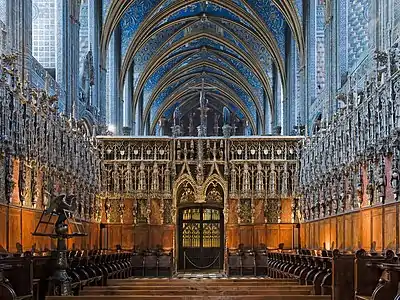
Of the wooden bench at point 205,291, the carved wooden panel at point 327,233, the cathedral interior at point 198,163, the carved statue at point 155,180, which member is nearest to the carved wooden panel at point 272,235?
the cathedral interior at point 198,163

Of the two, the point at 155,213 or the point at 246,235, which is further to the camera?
the point at 246,235

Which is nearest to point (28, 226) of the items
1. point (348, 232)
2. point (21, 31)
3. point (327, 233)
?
point (21, 31)

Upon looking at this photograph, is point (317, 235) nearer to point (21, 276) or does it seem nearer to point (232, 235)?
point (232, 235)

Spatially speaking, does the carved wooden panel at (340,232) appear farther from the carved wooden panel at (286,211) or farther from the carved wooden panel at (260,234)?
the carved wooden panel at (260,234)

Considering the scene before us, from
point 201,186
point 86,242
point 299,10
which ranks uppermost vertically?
point 299,10

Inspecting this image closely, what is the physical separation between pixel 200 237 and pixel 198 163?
5.54 m

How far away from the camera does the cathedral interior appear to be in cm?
1816

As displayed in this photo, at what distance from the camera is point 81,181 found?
1162 inches

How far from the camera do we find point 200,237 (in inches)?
1497

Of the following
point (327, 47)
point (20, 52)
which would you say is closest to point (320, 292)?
point (20, 52)

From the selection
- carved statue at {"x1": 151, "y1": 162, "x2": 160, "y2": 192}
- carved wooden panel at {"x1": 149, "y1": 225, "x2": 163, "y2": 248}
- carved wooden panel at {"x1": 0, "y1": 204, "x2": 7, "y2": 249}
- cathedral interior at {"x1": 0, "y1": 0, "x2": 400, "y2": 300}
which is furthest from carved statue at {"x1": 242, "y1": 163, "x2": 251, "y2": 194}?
carved wooden panel at {"x1": 0, "y1": 204, "x2": 7, "y2": 249}

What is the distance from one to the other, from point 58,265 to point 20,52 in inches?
405

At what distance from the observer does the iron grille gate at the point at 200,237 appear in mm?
37812

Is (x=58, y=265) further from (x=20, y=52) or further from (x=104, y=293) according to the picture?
(x=20, y=52)
